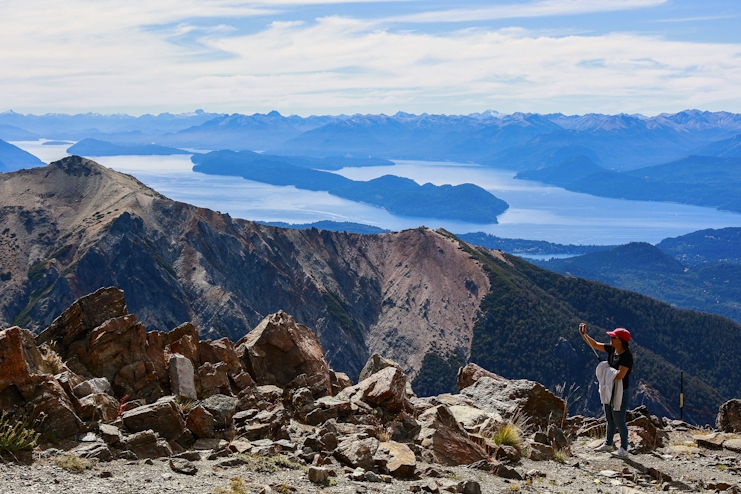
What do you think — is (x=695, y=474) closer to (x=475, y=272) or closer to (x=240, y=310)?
(x=240, y=310)

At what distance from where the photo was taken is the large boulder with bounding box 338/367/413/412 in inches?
688

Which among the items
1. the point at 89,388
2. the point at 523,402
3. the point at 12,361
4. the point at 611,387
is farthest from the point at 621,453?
the point at 12,361

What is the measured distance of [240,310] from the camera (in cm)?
13512

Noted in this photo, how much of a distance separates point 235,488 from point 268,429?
365 centimetres

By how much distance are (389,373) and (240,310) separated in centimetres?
12000

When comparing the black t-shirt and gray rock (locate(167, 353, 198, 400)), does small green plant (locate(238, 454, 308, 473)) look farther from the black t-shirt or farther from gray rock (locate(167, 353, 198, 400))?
the black t-shirt

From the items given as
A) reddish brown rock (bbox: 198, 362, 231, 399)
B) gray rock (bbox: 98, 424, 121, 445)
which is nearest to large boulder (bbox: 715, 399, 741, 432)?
reddish brown rock (bbox: 198, 362, 231, 399)

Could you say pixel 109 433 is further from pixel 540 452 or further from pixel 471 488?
pixel 540 452

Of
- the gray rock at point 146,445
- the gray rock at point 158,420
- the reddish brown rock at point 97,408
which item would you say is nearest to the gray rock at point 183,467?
the gray rock at point 146,445

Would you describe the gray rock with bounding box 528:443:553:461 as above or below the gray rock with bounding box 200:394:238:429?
below

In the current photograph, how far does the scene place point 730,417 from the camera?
20719 millimetres

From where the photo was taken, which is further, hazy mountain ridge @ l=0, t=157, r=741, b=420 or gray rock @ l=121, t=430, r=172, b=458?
hazy mountain ridge @ l=0, t=157, r=741, b=420

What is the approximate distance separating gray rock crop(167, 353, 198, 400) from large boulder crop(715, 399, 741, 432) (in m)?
15.4

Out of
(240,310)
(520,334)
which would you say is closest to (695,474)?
(240,310)
